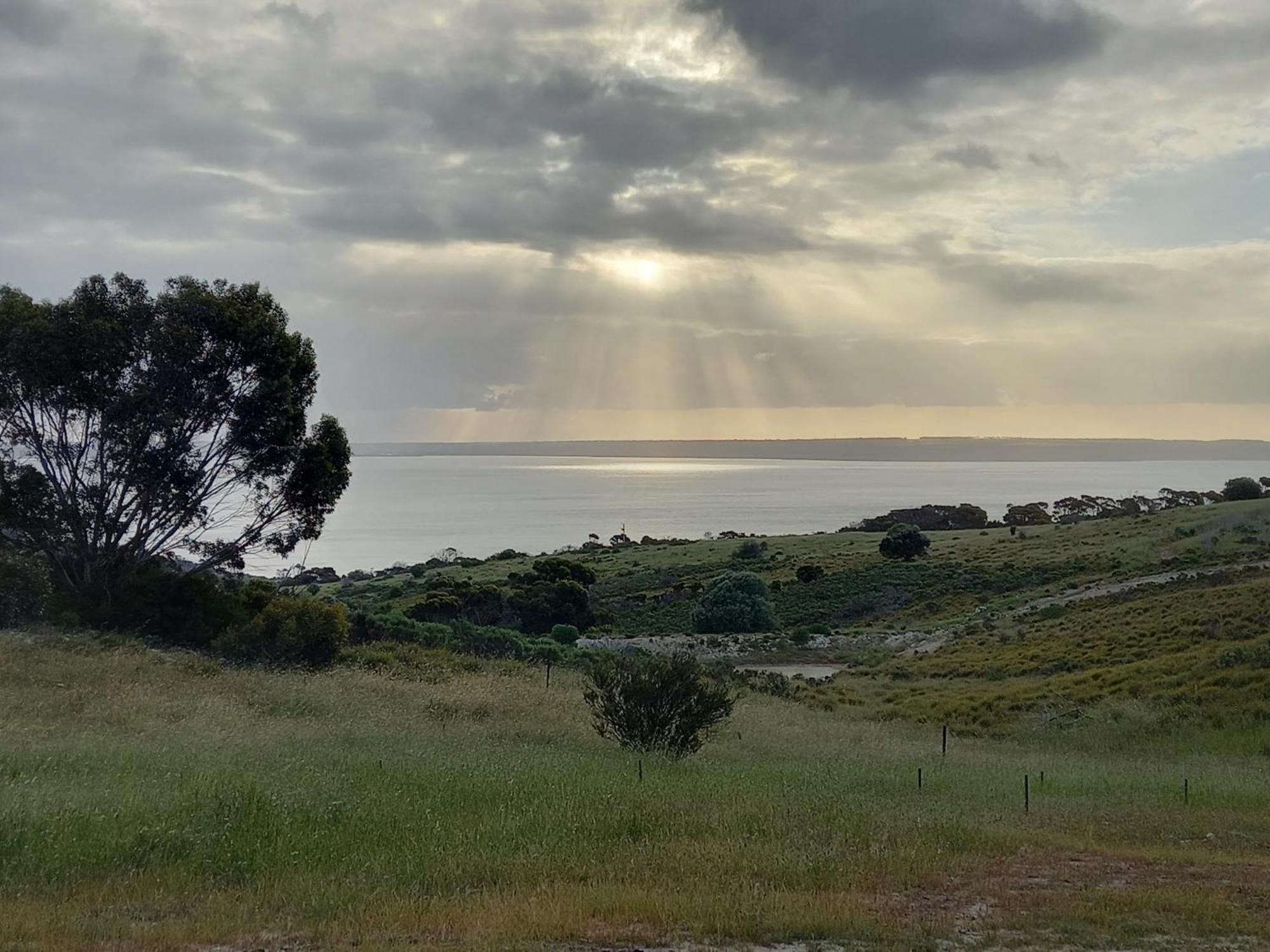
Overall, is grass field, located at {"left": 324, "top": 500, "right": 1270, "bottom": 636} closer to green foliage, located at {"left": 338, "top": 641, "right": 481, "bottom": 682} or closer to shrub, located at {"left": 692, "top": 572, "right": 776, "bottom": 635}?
shrub, located at {"left": 692, "top": 572, "right": 776, "bottom": 635}

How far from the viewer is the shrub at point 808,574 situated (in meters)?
71.4

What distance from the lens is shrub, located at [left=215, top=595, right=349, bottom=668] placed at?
2248cm

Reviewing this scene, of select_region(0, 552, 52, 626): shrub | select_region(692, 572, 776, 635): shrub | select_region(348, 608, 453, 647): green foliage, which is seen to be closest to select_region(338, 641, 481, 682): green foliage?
select_region(348, 608, 453, 647): green foliage

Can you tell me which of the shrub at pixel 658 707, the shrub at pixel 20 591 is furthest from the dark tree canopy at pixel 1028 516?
the shrub at pixel 20 591

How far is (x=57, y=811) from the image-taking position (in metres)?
8.14

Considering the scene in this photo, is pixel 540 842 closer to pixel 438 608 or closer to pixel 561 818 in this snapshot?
pixel 561 818

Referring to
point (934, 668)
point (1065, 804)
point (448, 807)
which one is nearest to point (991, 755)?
point (1065, 804)

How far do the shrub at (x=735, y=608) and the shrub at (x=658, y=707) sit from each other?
41.6 meters

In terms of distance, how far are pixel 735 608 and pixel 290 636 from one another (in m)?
39.0

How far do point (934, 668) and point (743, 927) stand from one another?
33738 millimetres

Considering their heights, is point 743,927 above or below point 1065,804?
above

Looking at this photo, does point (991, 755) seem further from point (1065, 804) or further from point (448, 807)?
point (448, 807)

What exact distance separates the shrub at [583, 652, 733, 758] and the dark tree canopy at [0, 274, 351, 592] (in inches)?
521

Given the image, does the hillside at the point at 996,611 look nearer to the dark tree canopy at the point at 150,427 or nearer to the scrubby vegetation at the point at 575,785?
the scrubby vegetation at the point at 575,785
